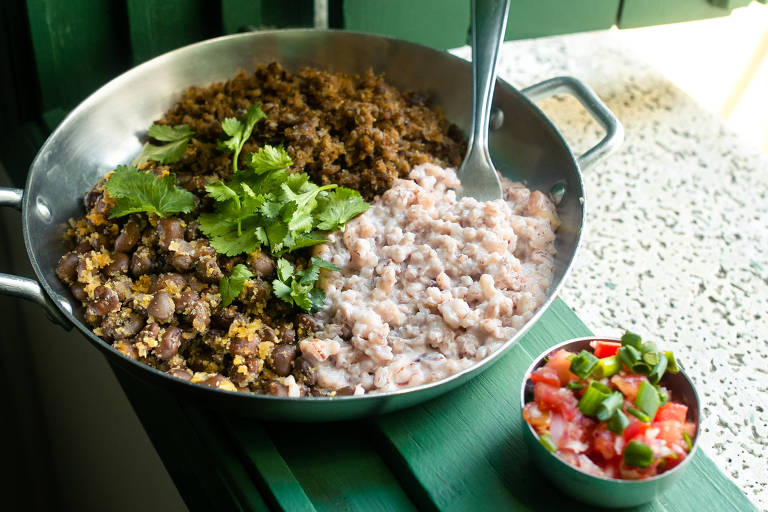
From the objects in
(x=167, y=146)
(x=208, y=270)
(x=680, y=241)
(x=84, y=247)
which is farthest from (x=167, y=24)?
(x=680, y=241)

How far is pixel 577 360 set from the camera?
98cm

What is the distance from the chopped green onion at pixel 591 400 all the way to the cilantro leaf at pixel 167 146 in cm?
82

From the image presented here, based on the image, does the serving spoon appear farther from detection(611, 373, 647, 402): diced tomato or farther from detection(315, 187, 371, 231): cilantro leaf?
detection(611, 373, 647, 402): diced tomato

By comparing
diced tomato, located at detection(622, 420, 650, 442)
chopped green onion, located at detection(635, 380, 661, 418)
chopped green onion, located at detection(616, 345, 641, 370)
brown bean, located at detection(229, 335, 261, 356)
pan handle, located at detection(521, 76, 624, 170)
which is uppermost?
pan handle, located at detection(521, 76, 624, 170)

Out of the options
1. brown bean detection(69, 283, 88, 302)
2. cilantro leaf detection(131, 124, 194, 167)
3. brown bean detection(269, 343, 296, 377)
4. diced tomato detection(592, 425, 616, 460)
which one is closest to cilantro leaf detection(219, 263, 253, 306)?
brown bean detection(269, 343, 296, 377)

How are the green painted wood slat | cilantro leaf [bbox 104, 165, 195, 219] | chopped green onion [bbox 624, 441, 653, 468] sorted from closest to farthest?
chopped green onion [bbox 624, 441, 653, 468]
cilantro leaf [bbox 104, 165, 195, 219]
the green painted wood slat

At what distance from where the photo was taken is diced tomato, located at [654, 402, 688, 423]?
95 centimetres

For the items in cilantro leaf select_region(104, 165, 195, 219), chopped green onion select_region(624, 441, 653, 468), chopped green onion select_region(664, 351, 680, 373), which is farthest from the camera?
cilantro leaf select_region(104, 165, 195, 219)

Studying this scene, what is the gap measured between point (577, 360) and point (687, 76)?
1.83 m

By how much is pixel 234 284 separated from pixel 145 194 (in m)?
0.23

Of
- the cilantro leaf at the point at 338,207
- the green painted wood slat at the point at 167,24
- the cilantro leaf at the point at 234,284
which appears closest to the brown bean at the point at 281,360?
the cilantro leaf at the point at 234,284

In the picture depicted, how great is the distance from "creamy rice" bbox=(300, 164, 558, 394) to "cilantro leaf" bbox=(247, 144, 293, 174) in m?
Result: 0.15

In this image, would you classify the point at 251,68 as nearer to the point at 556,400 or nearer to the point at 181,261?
the point at 181,261

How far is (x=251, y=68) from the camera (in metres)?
1.57
